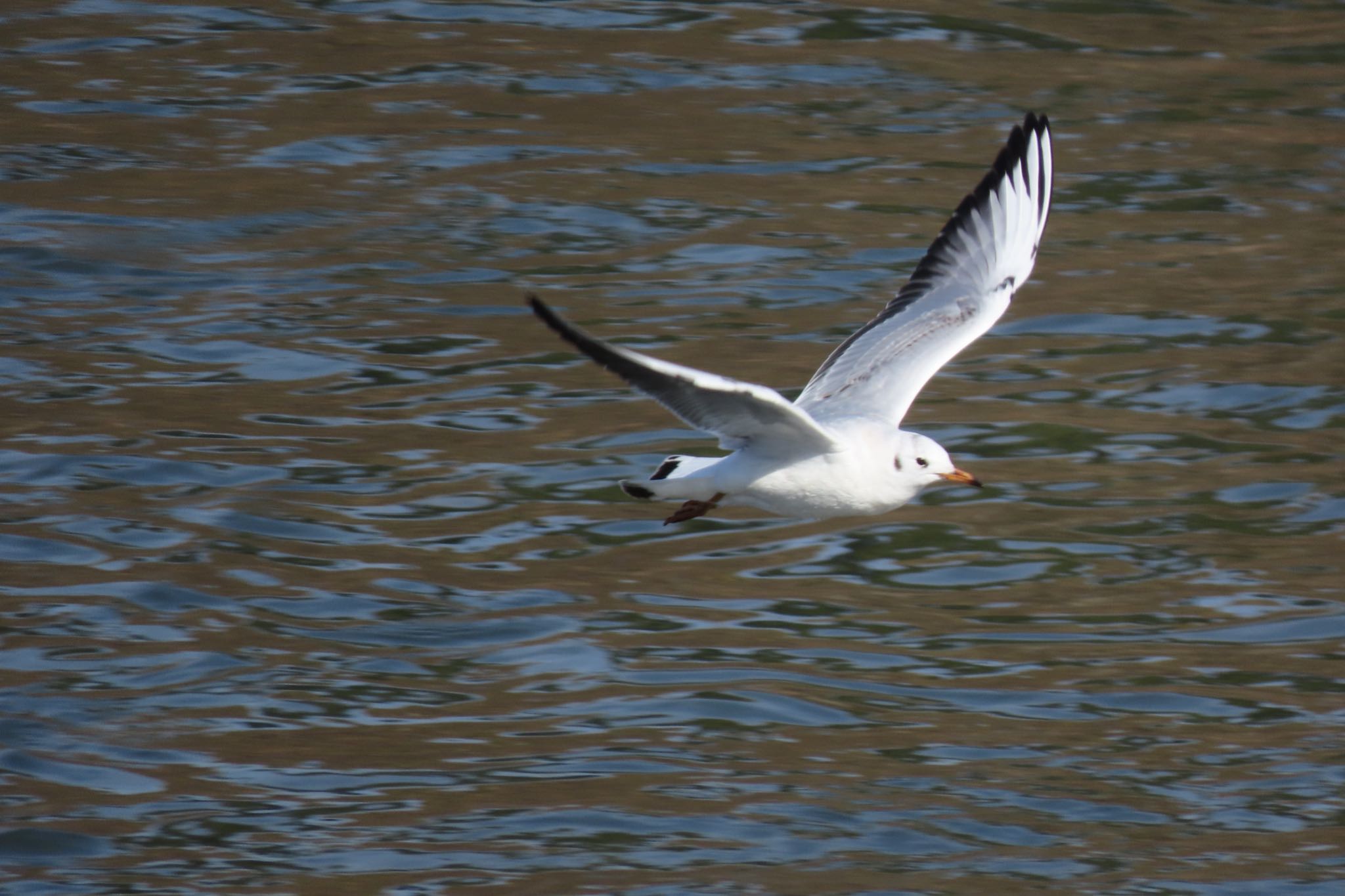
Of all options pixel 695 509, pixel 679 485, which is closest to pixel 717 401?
pixel 679 485

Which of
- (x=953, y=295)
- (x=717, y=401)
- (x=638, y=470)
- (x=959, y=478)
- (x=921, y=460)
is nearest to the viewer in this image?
(x=717, y=401)

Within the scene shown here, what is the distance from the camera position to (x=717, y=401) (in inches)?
321

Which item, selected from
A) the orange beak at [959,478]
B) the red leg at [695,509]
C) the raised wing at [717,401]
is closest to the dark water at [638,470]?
the red leg at [695,509]

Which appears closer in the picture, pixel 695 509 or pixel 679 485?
pixel 679 485

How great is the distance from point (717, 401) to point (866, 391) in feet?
6.13

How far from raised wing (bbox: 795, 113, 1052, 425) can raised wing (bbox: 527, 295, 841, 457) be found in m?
0.93

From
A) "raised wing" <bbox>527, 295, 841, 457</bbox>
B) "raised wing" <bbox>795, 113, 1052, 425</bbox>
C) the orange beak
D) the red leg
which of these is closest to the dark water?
the red leg

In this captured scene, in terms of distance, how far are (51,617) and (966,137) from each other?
8966mm

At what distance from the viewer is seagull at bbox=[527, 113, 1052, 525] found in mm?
8039

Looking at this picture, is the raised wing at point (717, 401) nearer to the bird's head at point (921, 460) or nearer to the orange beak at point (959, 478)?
the bird's head at point (921, 460)

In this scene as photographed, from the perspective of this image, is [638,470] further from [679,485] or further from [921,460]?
[679,485]

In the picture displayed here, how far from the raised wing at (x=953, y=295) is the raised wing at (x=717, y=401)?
3.04 ft

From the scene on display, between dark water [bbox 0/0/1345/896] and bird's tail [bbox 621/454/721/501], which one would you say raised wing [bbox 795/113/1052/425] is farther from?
dark water [bbox 0/0/1345/896]

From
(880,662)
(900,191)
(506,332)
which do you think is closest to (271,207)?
(506,332)
